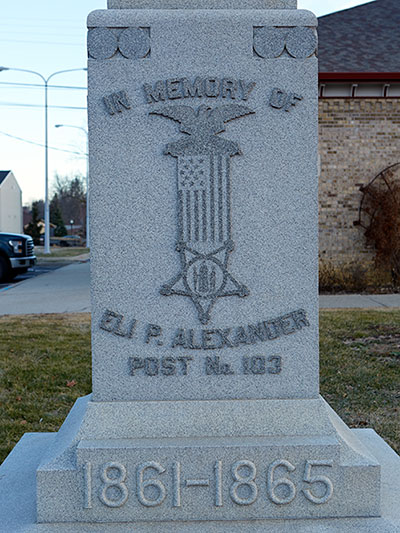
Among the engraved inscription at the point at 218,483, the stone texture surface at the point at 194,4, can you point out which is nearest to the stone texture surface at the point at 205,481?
the engraved inscription at the point at 218,483

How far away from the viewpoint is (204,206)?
3.15 m

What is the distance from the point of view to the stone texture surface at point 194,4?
3184mm

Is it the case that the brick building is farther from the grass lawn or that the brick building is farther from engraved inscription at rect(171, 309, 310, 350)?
engraved inscription at rect(171, 309, 310, 350)

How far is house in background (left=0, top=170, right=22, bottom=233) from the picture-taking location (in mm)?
52781

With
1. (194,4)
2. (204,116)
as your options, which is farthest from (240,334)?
(194,4)

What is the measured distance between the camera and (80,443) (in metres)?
3.01

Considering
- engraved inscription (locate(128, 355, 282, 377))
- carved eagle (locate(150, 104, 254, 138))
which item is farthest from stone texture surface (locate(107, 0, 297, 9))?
engraved inscription (locate(128, 355, 282, 377))

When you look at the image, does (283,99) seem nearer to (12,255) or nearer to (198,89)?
(198,89)

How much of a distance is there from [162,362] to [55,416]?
2711mm

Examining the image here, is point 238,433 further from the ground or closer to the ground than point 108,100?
closer to the ground

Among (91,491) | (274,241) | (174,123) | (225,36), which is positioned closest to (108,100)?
(174,123)

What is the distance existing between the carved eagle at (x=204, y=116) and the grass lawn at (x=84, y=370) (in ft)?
9.29

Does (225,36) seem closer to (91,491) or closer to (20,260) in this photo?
(91,491)

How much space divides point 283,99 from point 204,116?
40 centimetres
